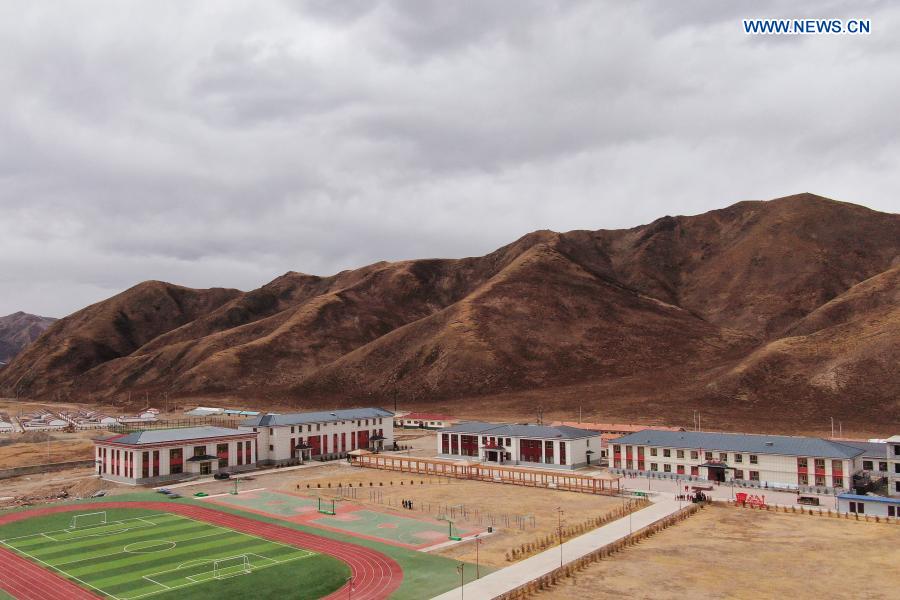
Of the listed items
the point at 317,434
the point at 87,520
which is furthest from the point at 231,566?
the point at 317,434

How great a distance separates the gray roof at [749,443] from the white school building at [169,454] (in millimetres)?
52420

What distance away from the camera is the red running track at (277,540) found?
4184cm

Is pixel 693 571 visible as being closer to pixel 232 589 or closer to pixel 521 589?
pixel 521 589

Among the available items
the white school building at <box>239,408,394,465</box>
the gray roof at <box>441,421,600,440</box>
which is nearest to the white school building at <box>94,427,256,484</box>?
the white school building at <box>239,408,394,465</box>

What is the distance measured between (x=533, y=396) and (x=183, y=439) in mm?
107866

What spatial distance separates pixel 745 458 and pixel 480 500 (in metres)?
33.2

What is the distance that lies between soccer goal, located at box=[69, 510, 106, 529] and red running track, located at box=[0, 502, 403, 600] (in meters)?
5.67

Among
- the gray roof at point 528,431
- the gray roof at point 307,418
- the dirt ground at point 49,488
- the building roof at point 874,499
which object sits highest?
the gray roof at point 307,418

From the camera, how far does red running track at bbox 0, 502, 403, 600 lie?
41.8 metres

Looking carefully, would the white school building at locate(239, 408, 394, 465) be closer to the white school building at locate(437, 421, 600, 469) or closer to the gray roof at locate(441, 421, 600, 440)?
the white school building at locate(437, 421, 600, 469)

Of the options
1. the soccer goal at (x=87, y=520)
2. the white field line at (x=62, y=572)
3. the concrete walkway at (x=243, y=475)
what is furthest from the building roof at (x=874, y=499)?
the soccer goal at (x=87, y=520)

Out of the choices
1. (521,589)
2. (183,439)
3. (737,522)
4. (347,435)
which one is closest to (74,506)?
(183,439)

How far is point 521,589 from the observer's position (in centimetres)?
4000

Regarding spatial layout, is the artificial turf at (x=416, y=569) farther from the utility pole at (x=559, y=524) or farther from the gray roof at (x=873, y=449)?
the gray roof at (x=873, y=449)
